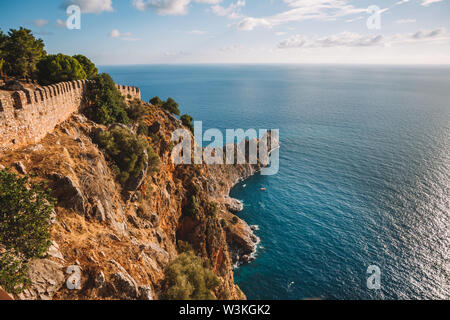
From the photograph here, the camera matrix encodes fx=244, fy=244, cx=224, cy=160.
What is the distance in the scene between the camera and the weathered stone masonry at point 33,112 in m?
20.7

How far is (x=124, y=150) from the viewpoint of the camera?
30172 mm

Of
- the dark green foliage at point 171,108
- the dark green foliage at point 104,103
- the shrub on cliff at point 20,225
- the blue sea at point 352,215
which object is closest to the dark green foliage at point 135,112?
the dark green foliage at point 104,103

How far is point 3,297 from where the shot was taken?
1021 cm

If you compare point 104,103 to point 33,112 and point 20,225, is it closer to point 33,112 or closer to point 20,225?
point 33,112

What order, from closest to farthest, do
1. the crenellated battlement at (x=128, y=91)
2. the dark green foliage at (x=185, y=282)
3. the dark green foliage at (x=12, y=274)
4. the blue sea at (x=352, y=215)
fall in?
the dark green foliage at (x=12, y=274), the dark green foliage at (x=185, y=282), the crenellated battlement at (x=128, y=91), the blue sea at (x=352, y=215)

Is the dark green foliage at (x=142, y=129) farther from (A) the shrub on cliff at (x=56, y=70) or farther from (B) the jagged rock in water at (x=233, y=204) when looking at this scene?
(B) the jagged rock in water at (x=233, y=204)

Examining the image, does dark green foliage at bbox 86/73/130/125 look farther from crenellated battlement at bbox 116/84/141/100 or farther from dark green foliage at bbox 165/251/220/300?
dark green foliage at bbox 165/251/220/300

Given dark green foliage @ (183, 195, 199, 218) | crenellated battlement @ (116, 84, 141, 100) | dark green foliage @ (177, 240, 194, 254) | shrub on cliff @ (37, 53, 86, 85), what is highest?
shrub on cliff @ (37, 53, 86, 85)

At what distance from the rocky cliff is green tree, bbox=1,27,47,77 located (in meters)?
17.0

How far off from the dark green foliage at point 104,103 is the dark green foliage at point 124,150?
5.76m

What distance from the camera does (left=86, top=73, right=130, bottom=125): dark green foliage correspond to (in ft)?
115

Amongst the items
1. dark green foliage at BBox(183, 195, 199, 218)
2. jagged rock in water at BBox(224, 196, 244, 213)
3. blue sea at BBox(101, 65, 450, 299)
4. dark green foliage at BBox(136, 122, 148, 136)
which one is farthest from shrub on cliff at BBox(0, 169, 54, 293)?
jagged rock in water at BBox(224, 196, 244, 213)

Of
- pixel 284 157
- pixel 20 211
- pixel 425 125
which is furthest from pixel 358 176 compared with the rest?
pixel 20 211

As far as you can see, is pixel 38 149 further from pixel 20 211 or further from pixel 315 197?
→ pixel 315 197
